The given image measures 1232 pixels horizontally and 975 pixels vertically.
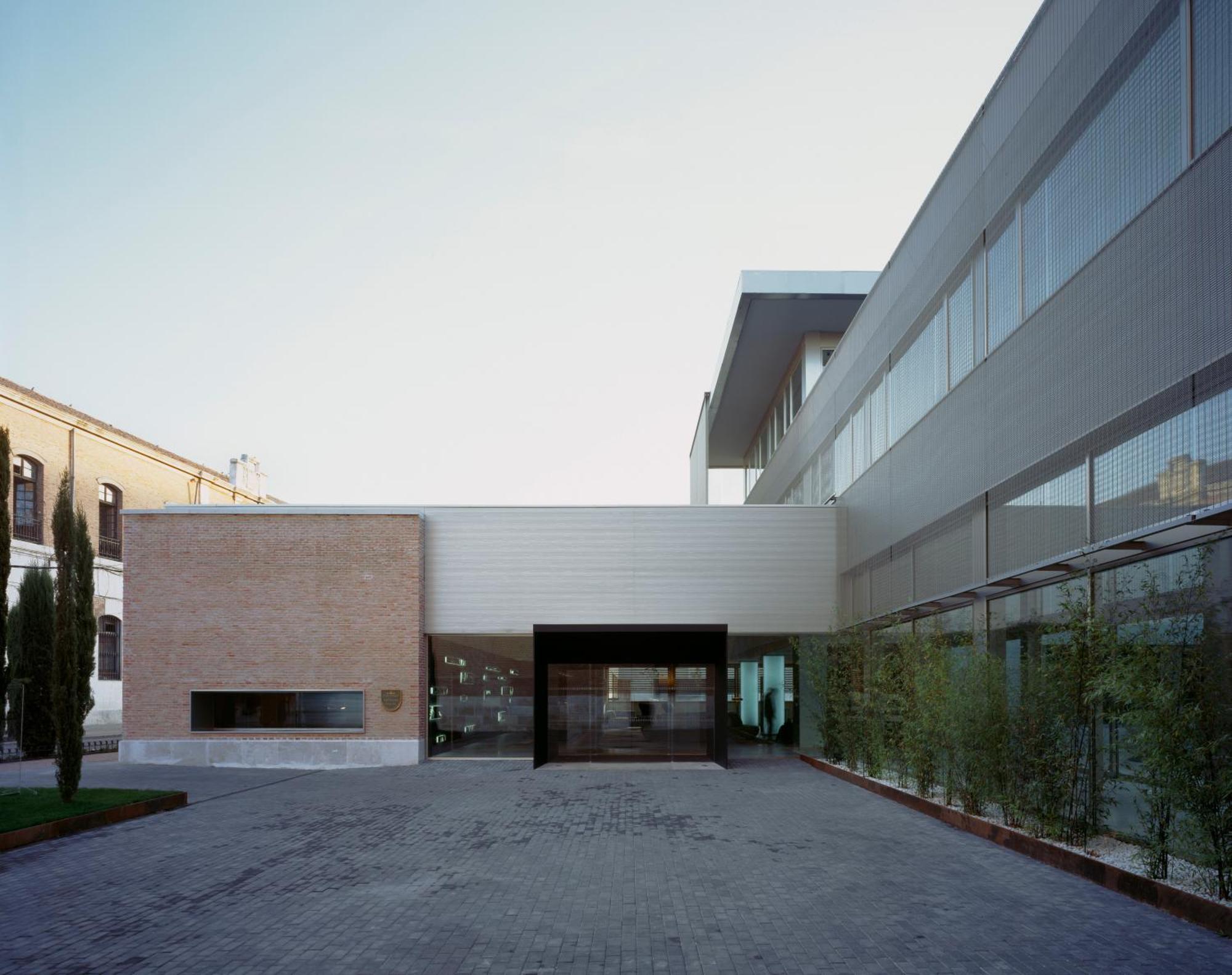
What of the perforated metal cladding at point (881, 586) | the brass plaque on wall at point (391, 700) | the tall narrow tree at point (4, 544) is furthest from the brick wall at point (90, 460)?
the perforated metal cladding at point (881, 586)

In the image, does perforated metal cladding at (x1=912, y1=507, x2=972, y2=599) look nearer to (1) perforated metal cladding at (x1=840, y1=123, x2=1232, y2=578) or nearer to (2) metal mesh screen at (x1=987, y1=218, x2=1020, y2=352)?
(1) perforated metal cladding at (x1=840, y1=123, x2=1232, y2=578)

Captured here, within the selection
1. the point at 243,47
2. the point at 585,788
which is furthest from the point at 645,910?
the point at 243,47

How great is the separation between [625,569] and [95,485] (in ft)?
71.2

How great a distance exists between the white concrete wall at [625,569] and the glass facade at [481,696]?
0.47 meters

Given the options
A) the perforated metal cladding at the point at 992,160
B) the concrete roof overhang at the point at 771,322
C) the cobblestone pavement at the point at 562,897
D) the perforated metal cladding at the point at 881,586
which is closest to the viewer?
the cobblestone pavement at the point at 562,897

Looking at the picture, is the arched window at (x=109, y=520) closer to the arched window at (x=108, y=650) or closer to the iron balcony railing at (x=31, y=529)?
the arched window at (x=108, y=650)

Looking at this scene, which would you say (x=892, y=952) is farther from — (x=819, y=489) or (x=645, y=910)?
(x=819, y=489)

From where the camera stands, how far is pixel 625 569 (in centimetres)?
1992

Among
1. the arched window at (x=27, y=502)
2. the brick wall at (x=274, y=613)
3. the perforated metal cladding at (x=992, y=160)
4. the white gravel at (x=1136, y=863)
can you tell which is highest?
the perforated metal cladding at (x=992, y=160)

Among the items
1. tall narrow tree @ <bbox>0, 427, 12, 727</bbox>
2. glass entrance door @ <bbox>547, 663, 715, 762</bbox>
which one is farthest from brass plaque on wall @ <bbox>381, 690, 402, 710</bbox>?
tall narrow tree @ <bbox>0, 427, 12, 727</bbox>

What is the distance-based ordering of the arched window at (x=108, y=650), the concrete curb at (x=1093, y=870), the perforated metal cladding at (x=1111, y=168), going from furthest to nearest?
the arched window at (x=108, y=650) → the perforated metal cladding at (x=1111, y=168) → the concrete curb at (x=1093, y=870)

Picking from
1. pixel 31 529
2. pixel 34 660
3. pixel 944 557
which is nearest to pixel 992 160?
pixel 944 557

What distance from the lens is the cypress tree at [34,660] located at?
2142 centimetres

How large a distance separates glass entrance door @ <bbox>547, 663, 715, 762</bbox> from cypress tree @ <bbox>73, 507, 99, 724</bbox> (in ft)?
29.3
